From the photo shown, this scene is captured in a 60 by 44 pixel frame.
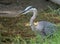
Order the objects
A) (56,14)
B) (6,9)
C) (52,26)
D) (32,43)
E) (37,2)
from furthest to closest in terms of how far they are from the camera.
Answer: (37,2) → (6,9) → (56,14) → (52,26) → (32,43)

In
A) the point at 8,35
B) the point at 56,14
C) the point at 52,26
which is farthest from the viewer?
the point at 56,14

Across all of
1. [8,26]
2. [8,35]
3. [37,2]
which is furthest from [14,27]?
[37,2]

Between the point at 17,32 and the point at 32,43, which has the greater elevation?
the point at 32,43

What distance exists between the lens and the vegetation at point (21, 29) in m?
6.59

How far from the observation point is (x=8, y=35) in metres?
7.94

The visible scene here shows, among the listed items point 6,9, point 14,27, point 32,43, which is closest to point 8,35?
point 14,27

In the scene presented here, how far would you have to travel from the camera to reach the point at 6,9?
11.4m

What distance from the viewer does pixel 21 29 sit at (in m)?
8.55

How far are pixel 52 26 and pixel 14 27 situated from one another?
1.82 meters

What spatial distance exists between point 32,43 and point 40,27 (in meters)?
1.60

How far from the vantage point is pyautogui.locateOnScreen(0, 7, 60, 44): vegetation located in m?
6.59

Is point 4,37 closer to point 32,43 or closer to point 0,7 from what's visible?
point 32,43

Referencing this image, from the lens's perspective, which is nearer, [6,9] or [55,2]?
[6,9]

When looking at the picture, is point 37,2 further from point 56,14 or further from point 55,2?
point 56,14
